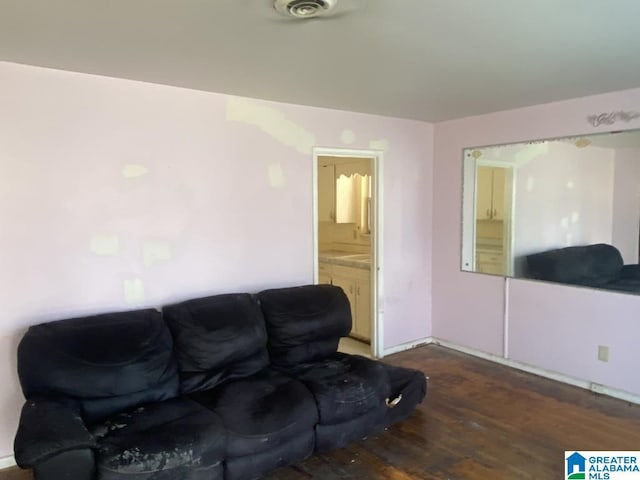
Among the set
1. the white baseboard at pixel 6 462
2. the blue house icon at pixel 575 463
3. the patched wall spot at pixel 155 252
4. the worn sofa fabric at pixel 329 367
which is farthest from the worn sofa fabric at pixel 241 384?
the blue house icon at pixel 575 463

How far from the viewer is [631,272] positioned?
3566 millimetres

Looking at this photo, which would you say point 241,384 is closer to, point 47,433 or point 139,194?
point 47,433

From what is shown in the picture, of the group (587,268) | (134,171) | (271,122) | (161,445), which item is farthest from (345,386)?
(587,268)

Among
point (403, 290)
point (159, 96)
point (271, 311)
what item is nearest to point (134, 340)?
point (271, 311)

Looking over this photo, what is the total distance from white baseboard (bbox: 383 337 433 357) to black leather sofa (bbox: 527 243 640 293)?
1365 millimetres

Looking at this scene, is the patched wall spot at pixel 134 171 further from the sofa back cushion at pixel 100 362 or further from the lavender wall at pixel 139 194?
the sofa back cushion at pixel 100 362

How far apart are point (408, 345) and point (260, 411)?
261cm

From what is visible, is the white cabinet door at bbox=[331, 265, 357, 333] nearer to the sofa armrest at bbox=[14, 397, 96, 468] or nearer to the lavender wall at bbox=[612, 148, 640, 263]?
the lavender wall at bbox=[612, 148, 640, 263]

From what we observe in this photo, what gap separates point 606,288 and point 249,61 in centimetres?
319

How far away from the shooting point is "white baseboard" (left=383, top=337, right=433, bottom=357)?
4.69 metres

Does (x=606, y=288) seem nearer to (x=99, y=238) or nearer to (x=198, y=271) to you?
(x=198, y=271)

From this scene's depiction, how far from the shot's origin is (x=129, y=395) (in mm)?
2639

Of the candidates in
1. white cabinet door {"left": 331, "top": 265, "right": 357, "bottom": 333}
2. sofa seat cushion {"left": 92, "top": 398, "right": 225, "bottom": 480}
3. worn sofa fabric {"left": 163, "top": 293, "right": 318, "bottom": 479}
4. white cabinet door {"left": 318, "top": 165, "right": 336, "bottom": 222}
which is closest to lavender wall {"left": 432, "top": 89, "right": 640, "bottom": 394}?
white cabinet door {"left": 331, "top": 265, "right": 357, "bottom": 333}

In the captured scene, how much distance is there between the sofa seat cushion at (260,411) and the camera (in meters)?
2.47
